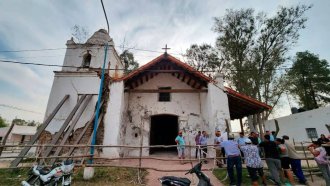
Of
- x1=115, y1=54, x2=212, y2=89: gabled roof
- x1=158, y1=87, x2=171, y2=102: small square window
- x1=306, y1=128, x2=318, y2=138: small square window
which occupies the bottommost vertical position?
x1=306, y1=128, x2=318, y2=138: small square window

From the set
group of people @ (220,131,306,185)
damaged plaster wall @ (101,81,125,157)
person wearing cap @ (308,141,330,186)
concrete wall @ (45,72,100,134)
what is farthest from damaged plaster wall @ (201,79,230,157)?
concrete wall @ (45,72,100,134)

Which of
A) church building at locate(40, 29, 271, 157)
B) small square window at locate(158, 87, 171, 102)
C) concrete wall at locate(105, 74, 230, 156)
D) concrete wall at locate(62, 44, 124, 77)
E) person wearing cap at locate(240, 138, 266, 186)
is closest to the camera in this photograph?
person wearing cap at locate(240, 138, 266, 186)

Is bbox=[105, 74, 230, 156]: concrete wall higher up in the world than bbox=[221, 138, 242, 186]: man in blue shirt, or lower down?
higher up

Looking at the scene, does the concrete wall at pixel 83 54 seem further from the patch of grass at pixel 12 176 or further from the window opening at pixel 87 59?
the patch of grass at pixel 12 176

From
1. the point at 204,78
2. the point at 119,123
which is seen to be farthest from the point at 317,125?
the point at 119,123

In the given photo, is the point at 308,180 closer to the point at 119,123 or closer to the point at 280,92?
the point at 119,123

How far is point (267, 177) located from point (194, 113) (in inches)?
202

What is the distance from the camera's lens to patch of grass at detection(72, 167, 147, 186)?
555 cm

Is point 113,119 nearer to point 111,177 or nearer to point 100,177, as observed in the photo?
point 100,177

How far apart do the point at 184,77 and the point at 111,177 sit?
7043 millimetres

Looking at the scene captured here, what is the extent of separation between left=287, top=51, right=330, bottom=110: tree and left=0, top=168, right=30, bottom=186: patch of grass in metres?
27.1

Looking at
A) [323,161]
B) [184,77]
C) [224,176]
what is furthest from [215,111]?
[323,161]

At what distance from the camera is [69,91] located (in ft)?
40.9

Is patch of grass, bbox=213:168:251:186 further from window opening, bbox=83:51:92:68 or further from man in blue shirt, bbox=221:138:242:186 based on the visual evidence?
window opening, bbox=83:51:92:68
